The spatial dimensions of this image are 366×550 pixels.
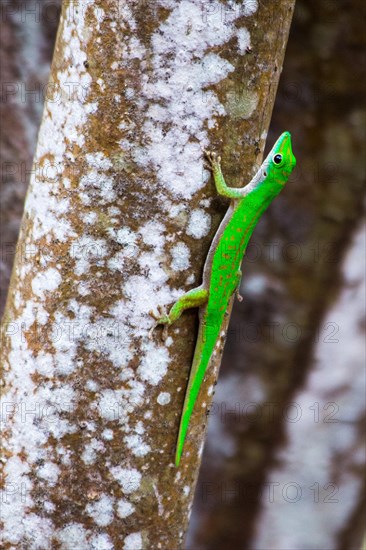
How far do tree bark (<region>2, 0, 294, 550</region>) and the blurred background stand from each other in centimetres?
144

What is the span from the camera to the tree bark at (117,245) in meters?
1.86

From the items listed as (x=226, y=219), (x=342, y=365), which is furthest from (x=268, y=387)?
(x=226, y=219)

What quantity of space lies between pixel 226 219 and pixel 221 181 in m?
0.18

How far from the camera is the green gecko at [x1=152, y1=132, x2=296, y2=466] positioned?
1.98 m

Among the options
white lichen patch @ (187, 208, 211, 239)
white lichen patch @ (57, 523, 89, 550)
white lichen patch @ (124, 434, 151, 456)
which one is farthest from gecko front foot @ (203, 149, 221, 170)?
white lichen patch @ (57, 523, 89, 550)

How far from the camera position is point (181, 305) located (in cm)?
196

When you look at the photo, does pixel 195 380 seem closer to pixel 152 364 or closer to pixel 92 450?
pixel 152 364

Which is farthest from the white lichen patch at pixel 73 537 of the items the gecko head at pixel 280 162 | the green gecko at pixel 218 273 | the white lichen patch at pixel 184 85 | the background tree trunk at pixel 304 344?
the background tree trunk at pixel 304 344

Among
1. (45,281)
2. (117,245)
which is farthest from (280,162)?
(45,281)

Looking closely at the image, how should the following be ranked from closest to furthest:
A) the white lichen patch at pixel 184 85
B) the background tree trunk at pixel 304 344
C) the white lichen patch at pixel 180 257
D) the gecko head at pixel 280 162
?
1. the white lichen patch at pixel 184 85
2. the white lichen patch at pixel 180 257
3. the gecko head at pixel 280 162
4. the background tree trunk at pixel 304 344

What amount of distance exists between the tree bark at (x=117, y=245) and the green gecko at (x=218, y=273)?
0.11ft

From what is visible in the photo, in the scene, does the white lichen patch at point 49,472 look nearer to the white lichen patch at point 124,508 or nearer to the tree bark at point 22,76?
the white lichen patch at point 124,508

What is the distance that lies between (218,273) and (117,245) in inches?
16.5

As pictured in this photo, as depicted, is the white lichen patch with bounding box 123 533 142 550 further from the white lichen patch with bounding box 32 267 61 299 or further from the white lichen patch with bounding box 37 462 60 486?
the white lichen patch with bounding box 32 267 61 299
